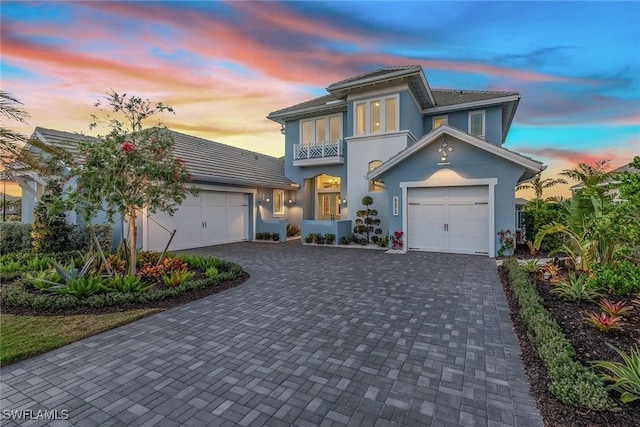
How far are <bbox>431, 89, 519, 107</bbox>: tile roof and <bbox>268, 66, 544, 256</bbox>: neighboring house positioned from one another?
6 centimetres

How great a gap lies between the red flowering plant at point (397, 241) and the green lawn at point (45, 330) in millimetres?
9766

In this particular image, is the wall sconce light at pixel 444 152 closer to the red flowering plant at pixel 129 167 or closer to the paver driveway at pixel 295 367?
the paver driveway at pixel 295 367

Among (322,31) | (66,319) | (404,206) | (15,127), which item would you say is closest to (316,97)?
(322,31)

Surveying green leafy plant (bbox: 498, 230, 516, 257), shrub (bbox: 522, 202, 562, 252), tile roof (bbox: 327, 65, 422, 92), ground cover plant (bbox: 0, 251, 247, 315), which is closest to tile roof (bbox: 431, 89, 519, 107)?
tile roof (bbox: 327, 65, 422, 92)

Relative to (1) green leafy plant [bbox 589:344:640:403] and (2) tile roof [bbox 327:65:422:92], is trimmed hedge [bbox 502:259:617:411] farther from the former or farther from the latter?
(2) tile roof [bbox 327:65:422:92]

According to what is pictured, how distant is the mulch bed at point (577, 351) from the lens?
2578mm

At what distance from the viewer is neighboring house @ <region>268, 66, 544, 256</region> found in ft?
37.7

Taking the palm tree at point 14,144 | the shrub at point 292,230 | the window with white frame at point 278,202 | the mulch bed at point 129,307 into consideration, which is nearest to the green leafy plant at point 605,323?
the mulch bed at point 129,307

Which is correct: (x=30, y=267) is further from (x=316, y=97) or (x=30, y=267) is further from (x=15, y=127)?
(x=316, y=97)

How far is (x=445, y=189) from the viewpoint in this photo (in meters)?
12.3

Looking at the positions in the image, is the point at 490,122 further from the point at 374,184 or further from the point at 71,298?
the point at 71,298

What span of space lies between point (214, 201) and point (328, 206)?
8.77m

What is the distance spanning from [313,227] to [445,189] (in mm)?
6741

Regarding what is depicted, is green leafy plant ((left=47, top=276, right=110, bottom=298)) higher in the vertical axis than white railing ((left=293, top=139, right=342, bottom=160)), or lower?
lower
